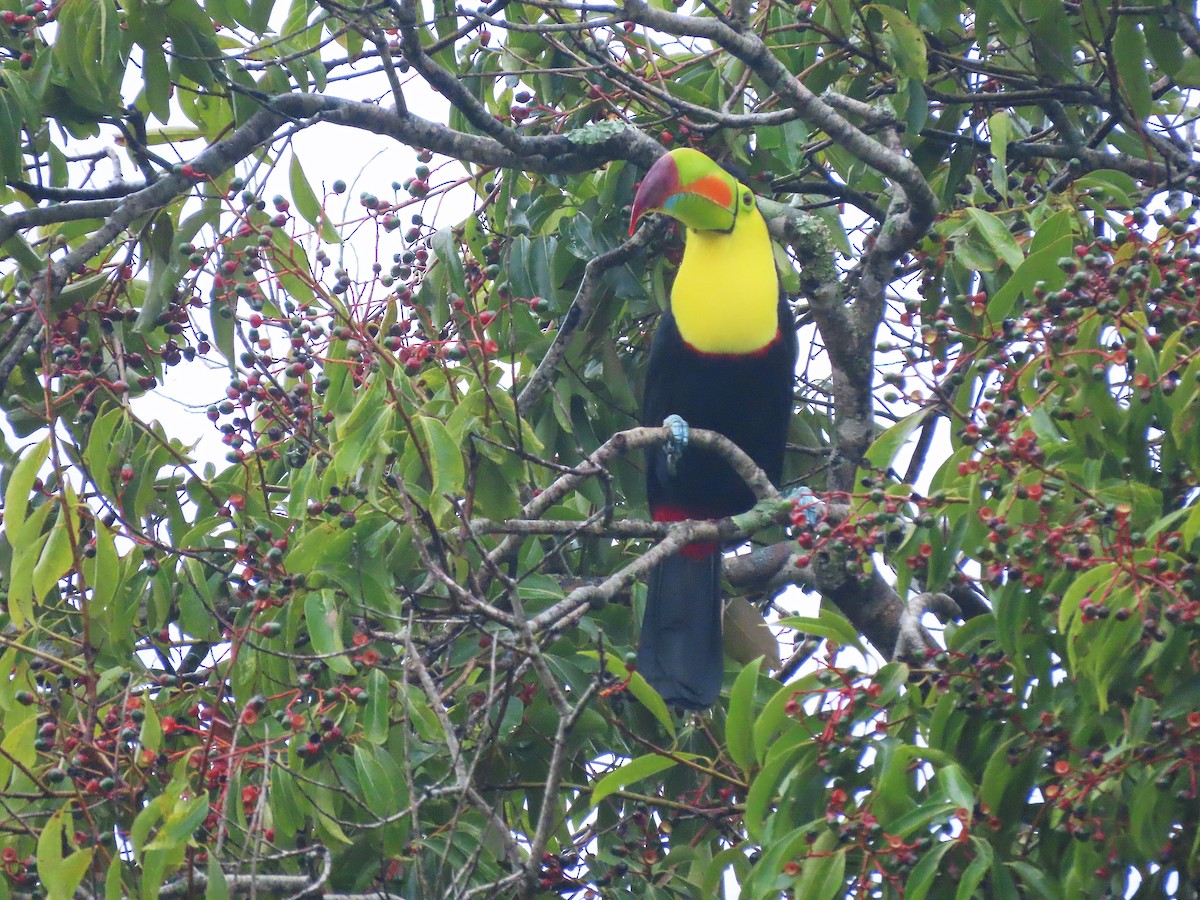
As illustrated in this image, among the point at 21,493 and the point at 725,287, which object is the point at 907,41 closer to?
the point at 725,287

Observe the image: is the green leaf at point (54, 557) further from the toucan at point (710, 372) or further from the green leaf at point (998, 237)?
the green leaf at point (998, 237)

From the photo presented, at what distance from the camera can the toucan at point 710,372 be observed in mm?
2938

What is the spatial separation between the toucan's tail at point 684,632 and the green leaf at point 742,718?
2.59 feet

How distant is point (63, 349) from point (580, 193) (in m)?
1.21

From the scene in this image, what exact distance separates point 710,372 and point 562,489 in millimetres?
1056

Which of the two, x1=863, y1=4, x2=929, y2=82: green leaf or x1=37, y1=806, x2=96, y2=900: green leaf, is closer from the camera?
x1=37, y1=806, x2=96, y2=900: green leaf

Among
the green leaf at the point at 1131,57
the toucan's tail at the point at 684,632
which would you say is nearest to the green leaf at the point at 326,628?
the toucan's tail at the point at 684,632

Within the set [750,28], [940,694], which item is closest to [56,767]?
[940,694]

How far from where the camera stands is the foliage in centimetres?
171

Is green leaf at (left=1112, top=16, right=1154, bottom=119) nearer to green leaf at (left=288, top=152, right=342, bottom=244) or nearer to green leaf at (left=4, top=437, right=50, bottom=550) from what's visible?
green leaf at (left=288, top=152, right=342, bottom=244)

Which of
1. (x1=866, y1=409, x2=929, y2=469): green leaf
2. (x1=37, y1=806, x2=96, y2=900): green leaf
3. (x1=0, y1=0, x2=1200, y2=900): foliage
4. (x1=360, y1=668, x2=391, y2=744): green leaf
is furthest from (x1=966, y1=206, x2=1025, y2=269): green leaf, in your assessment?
(x1=37, y1=806, x2=96, y2=900): green leaf

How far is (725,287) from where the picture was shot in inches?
125

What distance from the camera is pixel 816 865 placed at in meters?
1.69

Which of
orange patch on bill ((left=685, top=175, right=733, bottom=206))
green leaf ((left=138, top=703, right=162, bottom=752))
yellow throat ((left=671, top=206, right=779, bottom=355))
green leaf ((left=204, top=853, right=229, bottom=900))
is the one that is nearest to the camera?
green leaf ((left=204, top=853, right=229, bottom=900))
